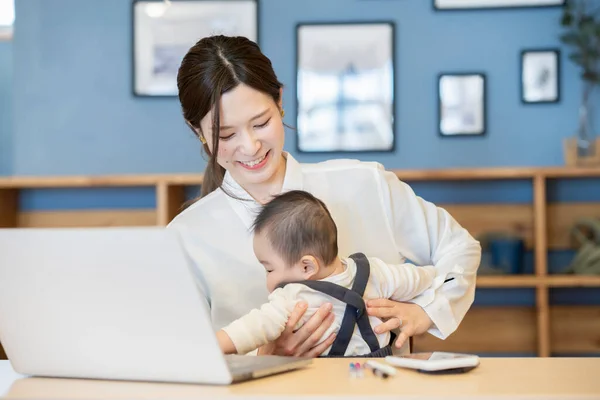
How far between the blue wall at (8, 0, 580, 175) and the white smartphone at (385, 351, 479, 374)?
3051 mm

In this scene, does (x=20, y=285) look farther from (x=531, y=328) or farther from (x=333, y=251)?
(x=531, y=328)

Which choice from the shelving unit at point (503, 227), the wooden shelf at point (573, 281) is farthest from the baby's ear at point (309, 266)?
the wooden shelf at point (573, 281)

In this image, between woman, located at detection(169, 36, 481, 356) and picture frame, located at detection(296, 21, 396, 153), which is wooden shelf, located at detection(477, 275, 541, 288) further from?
woman, located at detection(169, 36, 481, 356)

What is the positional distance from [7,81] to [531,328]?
10.4ft

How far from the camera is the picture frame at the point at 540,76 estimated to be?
4172 mm

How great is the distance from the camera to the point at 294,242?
170 centimetres

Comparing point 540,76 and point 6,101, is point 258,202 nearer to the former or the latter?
point 540,76

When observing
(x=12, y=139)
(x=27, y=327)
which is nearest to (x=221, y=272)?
(x=27, y=327)

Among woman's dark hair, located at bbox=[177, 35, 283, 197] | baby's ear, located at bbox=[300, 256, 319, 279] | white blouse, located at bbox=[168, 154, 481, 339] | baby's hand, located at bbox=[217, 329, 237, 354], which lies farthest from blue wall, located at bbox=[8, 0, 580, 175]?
baby's hand, located at bbox=[217, 329, 237, 354]

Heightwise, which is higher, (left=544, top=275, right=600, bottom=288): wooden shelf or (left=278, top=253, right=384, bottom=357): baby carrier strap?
(left=278, top=253, right=384, bottom=357): baby carrier strap

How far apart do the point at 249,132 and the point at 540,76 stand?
2.69 m

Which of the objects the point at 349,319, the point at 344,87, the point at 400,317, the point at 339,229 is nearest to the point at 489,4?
the point at 344,87

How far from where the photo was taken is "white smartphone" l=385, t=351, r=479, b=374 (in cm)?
115

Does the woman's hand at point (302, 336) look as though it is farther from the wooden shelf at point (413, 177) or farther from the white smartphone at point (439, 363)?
the wooden shelf at point (413, 177)
